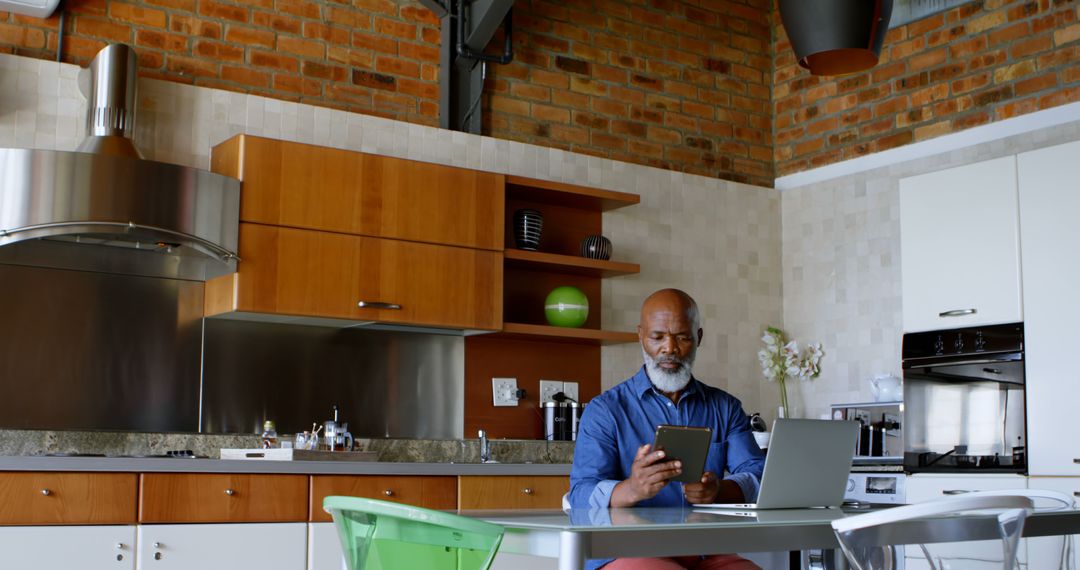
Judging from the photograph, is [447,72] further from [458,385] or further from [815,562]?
[815,562]

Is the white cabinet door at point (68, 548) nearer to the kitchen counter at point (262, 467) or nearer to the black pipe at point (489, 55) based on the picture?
the kitchen counter at point (262, 467)

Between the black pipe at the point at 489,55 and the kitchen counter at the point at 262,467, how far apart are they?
199 centimetres

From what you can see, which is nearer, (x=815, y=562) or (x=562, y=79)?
(x=815, y=562)

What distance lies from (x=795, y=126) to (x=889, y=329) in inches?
53.6

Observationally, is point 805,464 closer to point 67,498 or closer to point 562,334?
point 67,498

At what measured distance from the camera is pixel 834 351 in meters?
6.24

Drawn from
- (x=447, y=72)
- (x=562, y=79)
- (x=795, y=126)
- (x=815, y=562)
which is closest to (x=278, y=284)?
(x=447, y=72)

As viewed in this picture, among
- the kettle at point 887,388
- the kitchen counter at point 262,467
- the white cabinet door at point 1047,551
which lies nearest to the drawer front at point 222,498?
the kitchen counter at point 262,467

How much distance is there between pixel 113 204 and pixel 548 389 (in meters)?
2.29

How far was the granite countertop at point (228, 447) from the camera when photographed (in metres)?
3.88

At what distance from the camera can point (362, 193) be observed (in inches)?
192

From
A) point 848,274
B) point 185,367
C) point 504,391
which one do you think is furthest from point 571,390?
point 185,367

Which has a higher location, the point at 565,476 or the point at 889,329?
the point at 889,329

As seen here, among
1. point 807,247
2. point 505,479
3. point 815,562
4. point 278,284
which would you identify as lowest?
point 815,562
